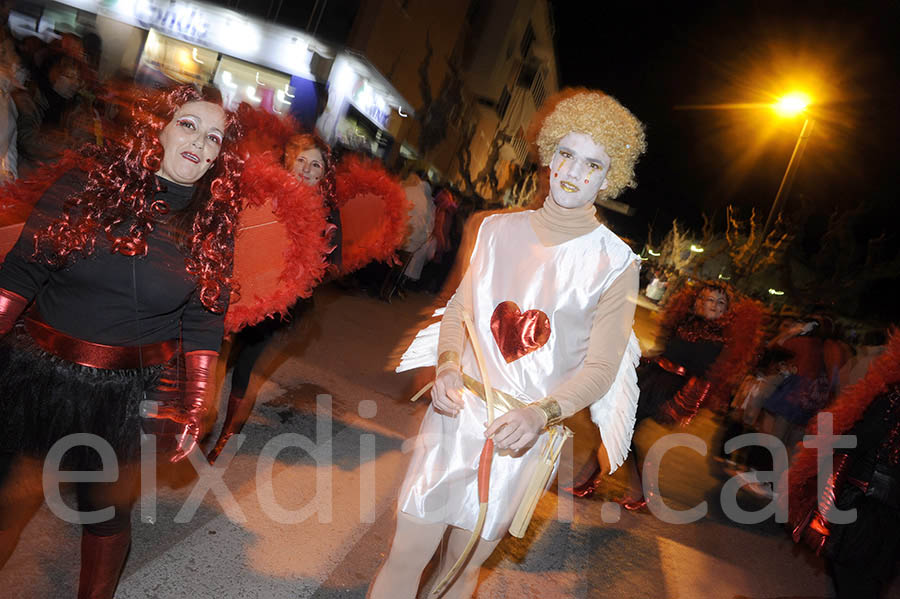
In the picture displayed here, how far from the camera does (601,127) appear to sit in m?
2.28

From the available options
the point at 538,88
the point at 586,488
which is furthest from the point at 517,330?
the point at 538,88

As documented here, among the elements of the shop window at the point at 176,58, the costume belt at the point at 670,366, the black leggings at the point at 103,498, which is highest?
the shop window at the point at 176,58

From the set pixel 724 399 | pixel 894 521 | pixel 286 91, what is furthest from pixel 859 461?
pixel 286 91

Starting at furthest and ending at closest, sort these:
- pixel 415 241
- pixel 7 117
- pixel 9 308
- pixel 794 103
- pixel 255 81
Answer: pixel 255 81, pixel 794 103, pixel 415 241, pixel 7 117, pixel 9 308

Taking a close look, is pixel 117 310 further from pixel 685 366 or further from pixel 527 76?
pixel 527 76

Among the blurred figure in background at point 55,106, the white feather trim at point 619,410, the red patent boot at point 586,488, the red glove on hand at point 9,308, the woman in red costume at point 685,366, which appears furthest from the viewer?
the blurred figure in background at point 55,106

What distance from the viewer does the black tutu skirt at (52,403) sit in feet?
7.01

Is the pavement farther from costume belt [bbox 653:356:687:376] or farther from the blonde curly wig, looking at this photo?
the blonde curly wig

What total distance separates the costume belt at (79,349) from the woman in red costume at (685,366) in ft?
13.5

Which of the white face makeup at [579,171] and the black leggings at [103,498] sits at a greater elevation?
the white face makeup at [579,171]

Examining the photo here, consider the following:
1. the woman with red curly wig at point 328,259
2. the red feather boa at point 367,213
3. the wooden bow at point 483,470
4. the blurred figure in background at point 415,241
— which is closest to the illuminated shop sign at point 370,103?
the blurred figure in background at point 415,241

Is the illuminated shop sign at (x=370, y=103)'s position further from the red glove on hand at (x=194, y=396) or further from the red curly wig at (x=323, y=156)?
the red glove on hand at (x=194, y=396)

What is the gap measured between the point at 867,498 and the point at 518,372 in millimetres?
2536

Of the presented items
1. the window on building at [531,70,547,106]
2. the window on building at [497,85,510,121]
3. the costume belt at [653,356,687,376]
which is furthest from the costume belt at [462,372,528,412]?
the window on building at [531,70,547,106]
